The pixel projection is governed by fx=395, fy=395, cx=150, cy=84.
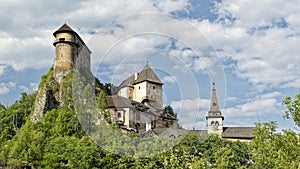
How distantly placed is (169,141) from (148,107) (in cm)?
324

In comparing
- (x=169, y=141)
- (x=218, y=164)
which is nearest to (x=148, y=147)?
(x=169, y=141)

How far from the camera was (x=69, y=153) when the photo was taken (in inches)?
1507

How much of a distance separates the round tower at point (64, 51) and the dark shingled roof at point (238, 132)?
26009 millimetres

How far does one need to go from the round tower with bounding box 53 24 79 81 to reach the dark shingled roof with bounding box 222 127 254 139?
1024 inches

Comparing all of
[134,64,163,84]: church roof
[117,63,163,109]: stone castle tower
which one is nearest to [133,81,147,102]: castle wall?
[117,63,163,109]: stone castle tower

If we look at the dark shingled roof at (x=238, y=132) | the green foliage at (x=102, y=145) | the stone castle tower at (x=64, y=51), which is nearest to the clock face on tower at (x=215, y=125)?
the dark shingled roof at (x=238, y=132)

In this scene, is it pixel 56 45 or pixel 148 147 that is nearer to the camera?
pixel 148 147

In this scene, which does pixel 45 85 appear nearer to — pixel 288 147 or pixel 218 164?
pixel 218 164

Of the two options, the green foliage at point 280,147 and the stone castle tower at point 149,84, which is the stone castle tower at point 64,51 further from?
the green foliage at point 280,147

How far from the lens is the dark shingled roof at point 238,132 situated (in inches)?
2366

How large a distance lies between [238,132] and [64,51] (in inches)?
1171

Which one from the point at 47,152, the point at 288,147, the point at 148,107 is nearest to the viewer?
the point at 288,147

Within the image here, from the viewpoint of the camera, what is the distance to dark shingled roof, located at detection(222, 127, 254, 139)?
6009 cm

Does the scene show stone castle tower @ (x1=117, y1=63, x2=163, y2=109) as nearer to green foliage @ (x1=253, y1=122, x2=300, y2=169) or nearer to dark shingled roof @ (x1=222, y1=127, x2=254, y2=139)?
green foliage @ (x1=253, y1=122, x2=300, y2=169)
